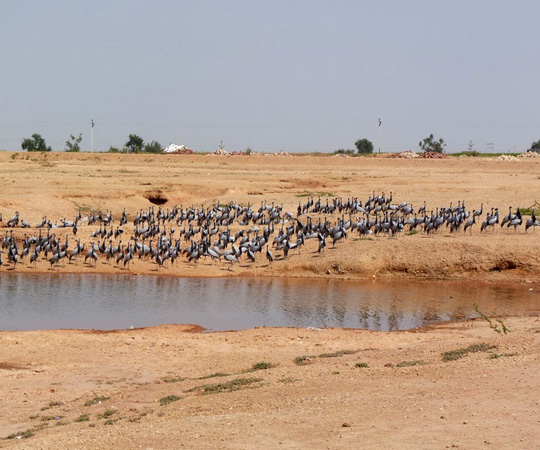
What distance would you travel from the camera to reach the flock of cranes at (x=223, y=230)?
2833 cm

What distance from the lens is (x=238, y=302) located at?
22.5 metres

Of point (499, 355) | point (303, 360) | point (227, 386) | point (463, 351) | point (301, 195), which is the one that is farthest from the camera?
point (301, 195)

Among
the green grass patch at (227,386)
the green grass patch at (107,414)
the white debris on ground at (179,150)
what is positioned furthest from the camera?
the white debris on ground at (179,150)

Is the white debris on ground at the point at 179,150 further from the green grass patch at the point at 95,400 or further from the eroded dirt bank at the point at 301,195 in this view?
the green grass patch at the point at 95,400

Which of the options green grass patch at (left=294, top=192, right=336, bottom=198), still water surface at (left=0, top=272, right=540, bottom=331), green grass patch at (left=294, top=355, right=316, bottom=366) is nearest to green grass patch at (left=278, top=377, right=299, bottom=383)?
green grass patch at (left=294, top=355, right=316, bottom=366)

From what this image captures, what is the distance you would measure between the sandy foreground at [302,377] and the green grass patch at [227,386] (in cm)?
3

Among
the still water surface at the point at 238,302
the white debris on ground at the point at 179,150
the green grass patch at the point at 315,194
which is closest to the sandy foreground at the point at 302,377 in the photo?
the still water surface at the point at 238,302

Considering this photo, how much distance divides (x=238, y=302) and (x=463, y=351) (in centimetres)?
953

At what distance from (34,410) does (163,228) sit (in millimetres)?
20771

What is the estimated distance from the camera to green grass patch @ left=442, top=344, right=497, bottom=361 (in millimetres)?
13448

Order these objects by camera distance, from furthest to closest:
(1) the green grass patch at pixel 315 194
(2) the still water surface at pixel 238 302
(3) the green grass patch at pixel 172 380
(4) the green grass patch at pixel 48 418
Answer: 1. (1) the green grass patch at pixel 315 194
2. (2) the still water surface at pixel 238 302
3. (3) the green grass patch at pixel 172 380
4. (4) the green grass patch at pixel 48 418

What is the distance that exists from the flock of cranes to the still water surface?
1.95 meters

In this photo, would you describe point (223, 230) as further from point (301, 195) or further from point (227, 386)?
point (227, 386)

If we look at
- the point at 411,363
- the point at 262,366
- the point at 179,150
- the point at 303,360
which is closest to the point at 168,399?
the point at 262,366
